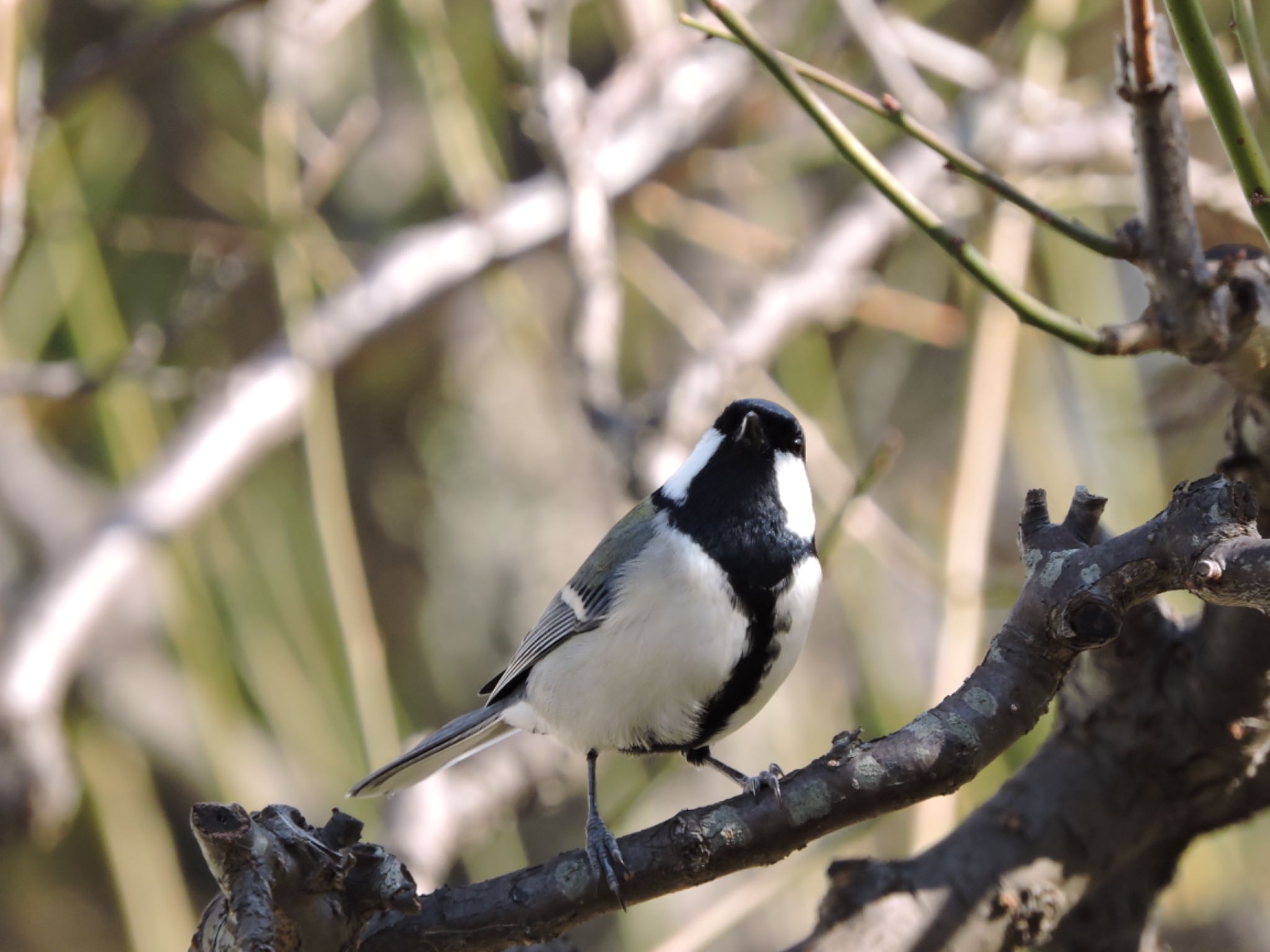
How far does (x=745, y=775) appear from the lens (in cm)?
177

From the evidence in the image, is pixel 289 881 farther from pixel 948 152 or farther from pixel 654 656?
pixel 948 152

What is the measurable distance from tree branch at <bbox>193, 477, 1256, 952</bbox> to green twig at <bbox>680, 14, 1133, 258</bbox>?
0.26 metres

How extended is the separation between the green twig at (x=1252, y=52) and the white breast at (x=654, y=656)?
911 mm

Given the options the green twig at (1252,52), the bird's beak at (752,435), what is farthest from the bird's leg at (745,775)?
the green twig at (1252,52)

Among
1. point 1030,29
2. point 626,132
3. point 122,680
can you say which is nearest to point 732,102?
point 626,132

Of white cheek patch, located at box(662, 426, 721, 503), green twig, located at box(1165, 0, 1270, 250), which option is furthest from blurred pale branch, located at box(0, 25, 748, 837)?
green twig, located at box(1165, 0, 1270, 250)

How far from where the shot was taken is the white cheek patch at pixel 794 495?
1.70 meters

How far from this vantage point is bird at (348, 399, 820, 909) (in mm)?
1565

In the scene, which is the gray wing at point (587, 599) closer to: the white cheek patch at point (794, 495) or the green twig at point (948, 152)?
the white cheek patch at point (794, 495)

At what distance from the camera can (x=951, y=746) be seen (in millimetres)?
1121

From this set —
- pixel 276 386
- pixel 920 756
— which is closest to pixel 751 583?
pixel 920 756

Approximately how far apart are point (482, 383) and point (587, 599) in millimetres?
2518

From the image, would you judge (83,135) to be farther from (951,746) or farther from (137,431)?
(951,746)

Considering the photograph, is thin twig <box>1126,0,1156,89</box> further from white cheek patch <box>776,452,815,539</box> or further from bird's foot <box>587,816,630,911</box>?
bird's foot <box>587,816,630,911</box>
